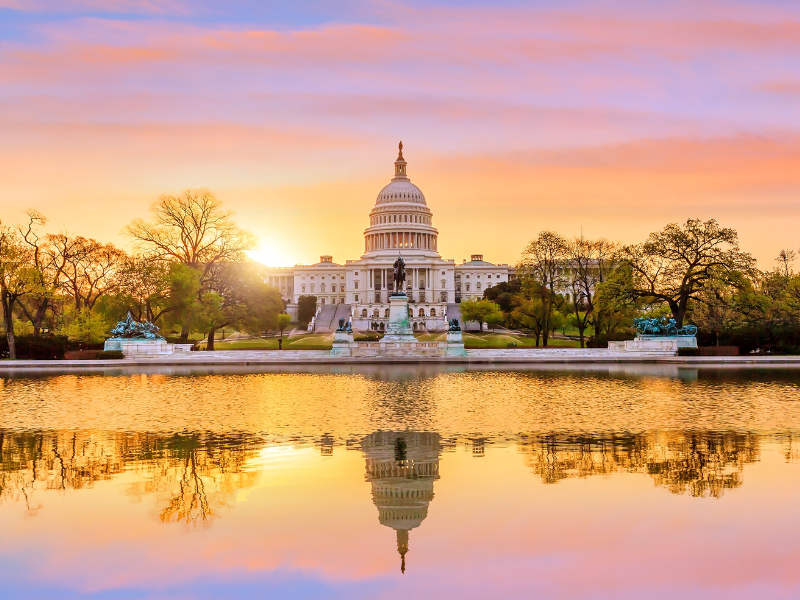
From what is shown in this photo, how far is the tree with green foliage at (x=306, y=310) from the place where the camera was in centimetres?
14262

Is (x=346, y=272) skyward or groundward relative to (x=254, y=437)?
skyward

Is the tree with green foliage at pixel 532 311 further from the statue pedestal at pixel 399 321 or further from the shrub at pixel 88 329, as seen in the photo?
the shrub at pixel 88 329

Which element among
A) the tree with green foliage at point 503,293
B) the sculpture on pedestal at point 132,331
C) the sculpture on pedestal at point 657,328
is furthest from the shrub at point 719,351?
the tree with green foliage at point 503,293

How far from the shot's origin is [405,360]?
1925 inches

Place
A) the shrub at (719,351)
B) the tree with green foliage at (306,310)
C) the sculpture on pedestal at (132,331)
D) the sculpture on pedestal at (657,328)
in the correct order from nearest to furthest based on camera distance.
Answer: the shrub at (719,351) → the sculpture on pedestal at (132,331) → the sculpture on pedestal at (657,328) → the tree with green foliage at (306,310)

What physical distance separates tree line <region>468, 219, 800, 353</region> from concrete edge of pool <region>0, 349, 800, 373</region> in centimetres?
833

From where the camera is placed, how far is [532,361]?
158ft

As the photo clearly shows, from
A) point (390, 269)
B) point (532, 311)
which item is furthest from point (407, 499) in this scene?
point (390, 269)

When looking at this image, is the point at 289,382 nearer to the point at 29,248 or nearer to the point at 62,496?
the point at 62,496

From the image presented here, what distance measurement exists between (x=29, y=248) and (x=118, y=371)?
23248 mm

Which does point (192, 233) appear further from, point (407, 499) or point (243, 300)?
point (407, 499)

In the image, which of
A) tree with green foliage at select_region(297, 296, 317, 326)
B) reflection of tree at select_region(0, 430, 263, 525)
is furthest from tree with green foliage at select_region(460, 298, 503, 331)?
reflection of tree at select_region(0, 430, 263, 525)

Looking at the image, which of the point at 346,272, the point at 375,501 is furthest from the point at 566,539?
the point at 346,272

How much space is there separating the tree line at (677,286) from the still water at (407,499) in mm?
34825
